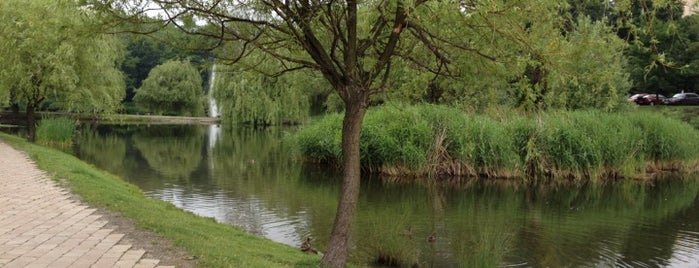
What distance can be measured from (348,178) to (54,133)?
2248 centimetres

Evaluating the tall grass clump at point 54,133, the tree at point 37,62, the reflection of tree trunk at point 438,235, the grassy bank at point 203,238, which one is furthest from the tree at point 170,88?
the grassy bank at point 203,238

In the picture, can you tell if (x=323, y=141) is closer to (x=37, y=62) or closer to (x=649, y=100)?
(x=37, y=62)

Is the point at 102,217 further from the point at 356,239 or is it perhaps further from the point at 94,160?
the point at 94,160

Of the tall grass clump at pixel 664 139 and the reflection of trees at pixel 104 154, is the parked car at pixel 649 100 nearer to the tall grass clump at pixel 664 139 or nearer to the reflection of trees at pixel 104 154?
the tall grass clump at pixel 664 139

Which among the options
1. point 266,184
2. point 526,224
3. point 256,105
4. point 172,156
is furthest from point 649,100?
point 526,224

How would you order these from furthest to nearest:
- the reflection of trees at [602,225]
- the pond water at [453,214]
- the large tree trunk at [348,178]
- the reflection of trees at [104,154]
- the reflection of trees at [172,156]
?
the reflection of trees at [104,154] → the reflection of trees at [172,156] → the reflection of trees at [602,225] → the pond water at [453,214] → the large tree trunk at [348,178]

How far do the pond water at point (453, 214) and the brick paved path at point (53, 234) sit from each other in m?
3.74

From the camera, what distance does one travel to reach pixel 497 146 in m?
21.2

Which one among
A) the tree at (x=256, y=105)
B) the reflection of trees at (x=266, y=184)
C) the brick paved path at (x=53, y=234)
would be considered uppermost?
the tree at (x=256, y=105)

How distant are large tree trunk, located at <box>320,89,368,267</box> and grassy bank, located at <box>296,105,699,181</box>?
1364 cm


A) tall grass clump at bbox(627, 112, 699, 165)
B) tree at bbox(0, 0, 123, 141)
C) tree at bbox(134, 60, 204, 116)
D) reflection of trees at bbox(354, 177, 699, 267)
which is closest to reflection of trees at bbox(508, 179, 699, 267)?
reflection of trees at bbox(354, 177, 699, 267)

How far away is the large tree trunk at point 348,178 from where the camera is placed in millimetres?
→ 7035

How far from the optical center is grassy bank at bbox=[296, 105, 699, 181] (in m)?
21.2

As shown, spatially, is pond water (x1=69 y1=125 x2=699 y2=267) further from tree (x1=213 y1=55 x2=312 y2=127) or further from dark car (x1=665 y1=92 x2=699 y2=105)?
dark car (x1=665 y1=92 x2=699 y2=105)
